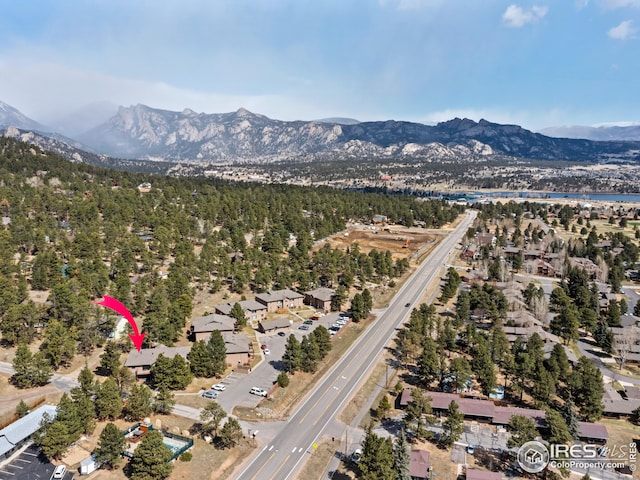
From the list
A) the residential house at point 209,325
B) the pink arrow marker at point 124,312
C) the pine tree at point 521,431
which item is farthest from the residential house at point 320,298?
the pine tree at point 521,431

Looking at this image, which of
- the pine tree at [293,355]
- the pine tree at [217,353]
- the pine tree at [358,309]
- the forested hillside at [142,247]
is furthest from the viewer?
the pine tree at [358,309]

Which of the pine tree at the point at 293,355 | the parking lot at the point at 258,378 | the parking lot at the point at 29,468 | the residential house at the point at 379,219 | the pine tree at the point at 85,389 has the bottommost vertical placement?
the parking lot at the point at 258,378

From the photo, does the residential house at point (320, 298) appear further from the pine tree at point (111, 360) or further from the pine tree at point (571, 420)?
the pine tree at point (571, 420)

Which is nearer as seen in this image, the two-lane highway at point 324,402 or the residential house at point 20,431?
the residential house at point 20,431

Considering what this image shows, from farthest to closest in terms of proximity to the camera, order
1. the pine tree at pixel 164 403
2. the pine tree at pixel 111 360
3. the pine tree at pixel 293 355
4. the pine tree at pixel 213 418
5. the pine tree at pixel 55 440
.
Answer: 1. the pine tree at pixel 293 355
2. the pine tree at pixel 111 360
3. the pine tree at pixel 164 403
4. the pine tree at pixel 213 418
5. the pine tree at pixel 55 440

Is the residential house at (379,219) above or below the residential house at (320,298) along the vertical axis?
above

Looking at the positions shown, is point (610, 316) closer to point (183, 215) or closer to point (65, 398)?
point (65, 398)
